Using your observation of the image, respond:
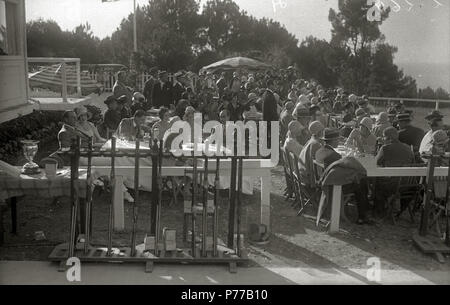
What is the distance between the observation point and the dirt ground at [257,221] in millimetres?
5420

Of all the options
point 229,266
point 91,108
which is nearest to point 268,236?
point 229,266

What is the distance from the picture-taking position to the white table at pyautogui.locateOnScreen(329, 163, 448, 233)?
605 centimetres

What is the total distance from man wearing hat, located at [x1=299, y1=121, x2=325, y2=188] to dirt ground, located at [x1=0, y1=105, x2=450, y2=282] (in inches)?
19.4

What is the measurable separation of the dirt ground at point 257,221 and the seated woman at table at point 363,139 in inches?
34.9

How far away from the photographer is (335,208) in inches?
240

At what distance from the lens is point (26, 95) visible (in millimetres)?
9859

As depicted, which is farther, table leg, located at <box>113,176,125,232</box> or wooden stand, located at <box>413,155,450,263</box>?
table leg, located at <box>113,176,125,232</box>

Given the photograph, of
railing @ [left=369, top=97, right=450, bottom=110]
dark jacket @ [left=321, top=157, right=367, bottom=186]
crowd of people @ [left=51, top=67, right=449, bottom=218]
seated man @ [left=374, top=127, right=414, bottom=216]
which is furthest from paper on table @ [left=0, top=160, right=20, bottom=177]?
railing @ [left=369, top=97, right=450, bottom=110]

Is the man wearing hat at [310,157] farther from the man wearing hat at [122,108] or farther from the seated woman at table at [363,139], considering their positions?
the man wearing hat at [122,108]

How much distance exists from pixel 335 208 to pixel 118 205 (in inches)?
95.1

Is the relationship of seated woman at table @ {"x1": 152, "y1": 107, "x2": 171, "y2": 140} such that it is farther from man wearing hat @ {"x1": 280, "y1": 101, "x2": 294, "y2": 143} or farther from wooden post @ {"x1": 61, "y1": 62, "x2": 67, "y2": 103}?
wooden post @ {"x1": 61, "y1": 62, "x2": 67, "y2": 103}

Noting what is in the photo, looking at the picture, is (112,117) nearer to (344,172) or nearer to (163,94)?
(163,94)

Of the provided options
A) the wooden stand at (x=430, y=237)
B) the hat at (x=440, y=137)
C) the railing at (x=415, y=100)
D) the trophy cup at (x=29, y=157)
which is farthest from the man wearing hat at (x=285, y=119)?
the trophy cup at (x=29, y=157)
